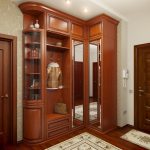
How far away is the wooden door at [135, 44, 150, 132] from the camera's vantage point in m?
3.33

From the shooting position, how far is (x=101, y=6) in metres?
2.85

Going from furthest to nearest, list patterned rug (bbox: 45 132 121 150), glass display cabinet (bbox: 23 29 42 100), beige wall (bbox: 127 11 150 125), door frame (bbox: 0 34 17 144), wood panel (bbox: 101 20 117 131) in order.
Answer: beige wall (bbox: 127 11 150 125)
wood panel (bbox: 101 20 117 131)
glass display cabinet (bbox: 23 29 42 100)
door frame (bbox: 0 34 17 144)
patterned rug (bbox: 45 132 121 150)

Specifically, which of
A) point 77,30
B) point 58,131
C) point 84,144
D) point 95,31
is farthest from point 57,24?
point 84,144

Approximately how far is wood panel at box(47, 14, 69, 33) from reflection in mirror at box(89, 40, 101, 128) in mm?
804

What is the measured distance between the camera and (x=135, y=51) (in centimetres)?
353

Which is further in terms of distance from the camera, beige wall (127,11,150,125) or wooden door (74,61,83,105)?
wooden door (74,61,83,105)

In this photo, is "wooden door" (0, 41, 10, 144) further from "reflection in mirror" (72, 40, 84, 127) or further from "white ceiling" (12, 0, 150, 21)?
"reflection in mirror" (72, 40, 84, 127)

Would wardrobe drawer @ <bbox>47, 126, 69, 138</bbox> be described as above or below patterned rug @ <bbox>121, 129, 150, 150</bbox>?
above

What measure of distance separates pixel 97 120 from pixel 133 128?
0.99 metres

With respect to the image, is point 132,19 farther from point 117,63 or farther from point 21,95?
point 21,95

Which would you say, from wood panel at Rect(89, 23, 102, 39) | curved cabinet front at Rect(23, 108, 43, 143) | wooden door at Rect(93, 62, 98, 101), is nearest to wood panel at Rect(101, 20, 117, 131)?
wood panel at Rect(89, 23, 102, 39)

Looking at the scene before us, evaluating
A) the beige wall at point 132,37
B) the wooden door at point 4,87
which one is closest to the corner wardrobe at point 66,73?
the wooden door at point 4,87

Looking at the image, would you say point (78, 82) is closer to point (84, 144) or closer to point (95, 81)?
point (95, 81)

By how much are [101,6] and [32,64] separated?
1875 millimetres
